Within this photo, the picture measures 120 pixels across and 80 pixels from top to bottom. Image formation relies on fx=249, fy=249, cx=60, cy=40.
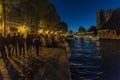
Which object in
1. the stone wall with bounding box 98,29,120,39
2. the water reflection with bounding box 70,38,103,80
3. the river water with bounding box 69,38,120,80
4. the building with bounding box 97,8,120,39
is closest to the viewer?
the river water with bounding box 69,38,120,80

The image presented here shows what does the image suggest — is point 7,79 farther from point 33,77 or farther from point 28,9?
point 28,9

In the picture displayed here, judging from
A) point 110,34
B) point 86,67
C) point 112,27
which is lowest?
point 86,67

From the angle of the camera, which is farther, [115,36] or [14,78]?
[115,36]

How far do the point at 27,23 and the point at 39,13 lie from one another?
11.9 feet

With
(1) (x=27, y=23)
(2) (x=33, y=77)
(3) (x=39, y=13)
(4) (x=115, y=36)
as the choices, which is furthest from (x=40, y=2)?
(4) (x=115, y=36)

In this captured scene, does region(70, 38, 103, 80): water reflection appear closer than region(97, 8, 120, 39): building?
Yes

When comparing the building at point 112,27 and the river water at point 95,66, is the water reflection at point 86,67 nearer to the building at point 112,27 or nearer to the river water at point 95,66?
the river water at point 95,66

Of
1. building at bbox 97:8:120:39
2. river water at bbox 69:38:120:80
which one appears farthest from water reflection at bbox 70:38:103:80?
building at bbox 97:8:120:39

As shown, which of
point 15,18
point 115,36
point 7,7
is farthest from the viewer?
point 115,36

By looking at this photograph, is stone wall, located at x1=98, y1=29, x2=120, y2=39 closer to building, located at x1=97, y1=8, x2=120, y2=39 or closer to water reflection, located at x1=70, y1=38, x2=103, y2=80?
building, located at x1=97, y1=8, x2=120, y2=39

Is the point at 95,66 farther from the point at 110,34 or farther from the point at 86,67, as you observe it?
the point at 110,34

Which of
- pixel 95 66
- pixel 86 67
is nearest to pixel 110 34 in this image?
pixel 95 66

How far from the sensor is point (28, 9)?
39.3 meters

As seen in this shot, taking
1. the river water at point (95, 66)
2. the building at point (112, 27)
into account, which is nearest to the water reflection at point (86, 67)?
the river water at point (95, 66)
